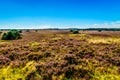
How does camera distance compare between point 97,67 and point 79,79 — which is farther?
point 97,67

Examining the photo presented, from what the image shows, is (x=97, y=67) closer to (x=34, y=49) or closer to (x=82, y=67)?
(x=82, y=67)

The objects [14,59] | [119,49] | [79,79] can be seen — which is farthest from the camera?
[119,49]

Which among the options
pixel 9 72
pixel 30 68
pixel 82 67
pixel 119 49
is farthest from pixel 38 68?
pixel 119 49

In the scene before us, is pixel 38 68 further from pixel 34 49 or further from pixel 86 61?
pixel 34 49

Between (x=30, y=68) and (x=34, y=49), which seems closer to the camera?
(x=30, y=68)

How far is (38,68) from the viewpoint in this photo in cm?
1886

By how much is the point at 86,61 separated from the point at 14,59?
8017 mm

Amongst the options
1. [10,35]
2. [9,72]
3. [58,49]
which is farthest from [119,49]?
[10,35]

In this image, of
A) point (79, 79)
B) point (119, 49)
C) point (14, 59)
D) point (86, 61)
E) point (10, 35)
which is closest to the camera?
point (79, 79)

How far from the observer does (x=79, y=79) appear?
54.4ft

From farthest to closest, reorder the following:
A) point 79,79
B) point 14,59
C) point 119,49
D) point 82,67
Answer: point 119,49 < point 14,59 < point 82,67 < point 79,79

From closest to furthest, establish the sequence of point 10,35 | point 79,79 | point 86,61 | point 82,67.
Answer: point 79,79
point 82,67
point 86,61
point 10,35

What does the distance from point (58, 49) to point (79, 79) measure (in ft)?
34.1

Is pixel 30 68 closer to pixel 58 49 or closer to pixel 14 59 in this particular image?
pixel 14 59
